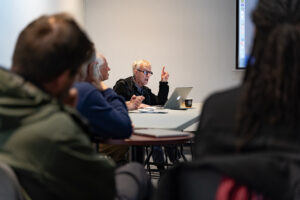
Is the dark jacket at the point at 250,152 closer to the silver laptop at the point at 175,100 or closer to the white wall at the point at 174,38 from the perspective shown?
the silver laptop at the point at 175,100

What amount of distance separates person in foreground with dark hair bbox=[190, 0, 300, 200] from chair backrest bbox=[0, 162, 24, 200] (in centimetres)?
48

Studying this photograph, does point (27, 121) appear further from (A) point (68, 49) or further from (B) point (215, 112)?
(B) point (215, 112)

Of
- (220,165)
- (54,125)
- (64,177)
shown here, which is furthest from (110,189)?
(220,165)

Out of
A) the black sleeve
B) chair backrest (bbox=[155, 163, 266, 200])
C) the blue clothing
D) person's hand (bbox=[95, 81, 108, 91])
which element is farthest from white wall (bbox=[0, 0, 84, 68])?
chair backrest (bbox=[155, 163, 266, 200])

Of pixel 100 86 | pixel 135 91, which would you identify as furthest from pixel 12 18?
pixel 100 86

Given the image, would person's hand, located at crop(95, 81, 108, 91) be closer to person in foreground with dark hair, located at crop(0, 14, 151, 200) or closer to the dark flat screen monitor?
person in foreground with dark hair, located at crop(0, 14, 151, 200)

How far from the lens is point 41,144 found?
1.06m

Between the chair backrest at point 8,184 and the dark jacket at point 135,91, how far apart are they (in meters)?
3.76

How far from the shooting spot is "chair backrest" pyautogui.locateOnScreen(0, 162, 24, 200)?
1.07 metres

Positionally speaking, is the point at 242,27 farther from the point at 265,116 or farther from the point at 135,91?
the point at 265,116

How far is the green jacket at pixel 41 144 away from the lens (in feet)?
3.49

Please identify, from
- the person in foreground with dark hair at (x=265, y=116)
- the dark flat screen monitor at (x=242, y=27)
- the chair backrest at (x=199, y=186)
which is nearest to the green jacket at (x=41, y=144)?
the chair backrest at (x=199, y=186)

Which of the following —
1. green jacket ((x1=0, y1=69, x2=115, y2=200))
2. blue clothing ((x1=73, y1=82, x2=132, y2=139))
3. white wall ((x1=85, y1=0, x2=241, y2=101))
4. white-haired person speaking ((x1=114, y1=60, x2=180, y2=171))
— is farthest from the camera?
white wall ((x1=85, y1=0, x2=241, y2=101))

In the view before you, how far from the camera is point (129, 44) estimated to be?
711 cm
